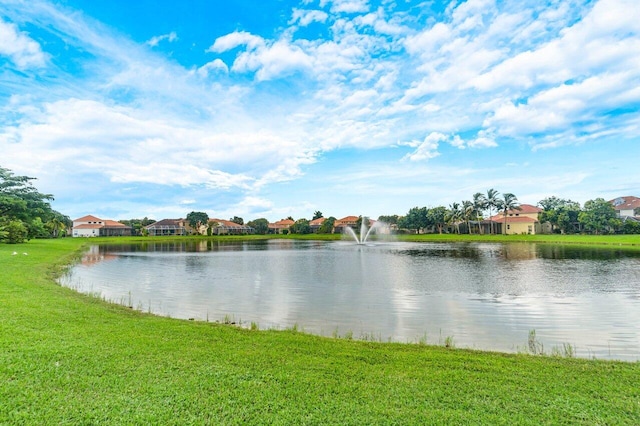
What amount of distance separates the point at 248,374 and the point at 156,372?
141 centimetres

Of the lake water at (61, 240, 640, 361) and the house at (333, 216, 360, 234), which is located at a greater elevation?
the house at (333, 216, 360, 234)

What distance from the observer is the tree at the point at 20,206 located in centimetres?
3597

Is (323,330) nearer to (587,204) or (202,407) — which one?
(202,407)

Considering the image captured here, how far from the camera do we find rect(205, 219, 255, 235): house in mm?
106906

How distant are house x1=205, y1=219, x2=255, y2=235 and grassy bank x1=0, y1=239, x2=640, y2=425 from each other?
101561 millimetres

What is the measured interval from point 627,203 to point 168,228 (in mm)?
119357

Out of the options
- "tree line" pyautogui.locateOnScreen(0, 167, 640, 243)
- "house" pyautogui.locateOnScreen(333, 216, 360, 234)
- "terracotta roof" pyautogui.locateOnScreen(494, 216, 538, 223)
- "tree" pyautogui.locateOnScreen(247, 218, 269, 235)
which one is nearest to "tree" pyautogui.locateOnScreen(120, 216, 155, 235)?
"tree line" pyautogui.locateOnScreen(0, 167, 640, 243)

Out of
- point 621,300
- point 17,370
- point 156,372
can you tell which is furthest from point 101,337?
point 621,300

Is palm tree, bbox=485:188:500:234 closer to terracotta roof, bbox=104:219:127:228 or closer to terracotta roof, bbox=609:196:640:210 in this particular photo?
terracotta roof, bbox=609:196:640:210

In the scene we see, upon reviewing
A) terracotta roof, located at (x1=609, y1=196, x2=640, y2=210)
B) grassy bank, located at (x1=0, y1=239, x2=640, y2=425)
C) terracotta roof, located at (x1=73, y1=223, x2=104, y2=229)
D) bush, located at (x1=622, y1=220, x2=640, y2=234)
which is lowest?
grassy bank, located at (x1=0, y1=239, x2=640, y2=425)

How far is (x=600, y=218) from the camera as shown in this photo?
62031mm

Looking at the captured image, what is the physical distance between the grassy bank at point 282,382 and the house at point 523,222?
273ft

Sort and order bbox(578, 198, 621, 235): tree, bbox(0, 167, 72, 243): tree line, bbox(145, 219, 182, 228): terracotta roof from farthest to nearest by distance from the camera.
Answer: bbox(145, 219, 182, 228): terracotta roof
bbox(578, 198, 621, 235): tree
bbox(0, 167, 72, 243): tree line

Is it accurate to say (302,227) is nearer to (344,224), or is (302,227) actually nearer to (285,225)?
(344,224)
